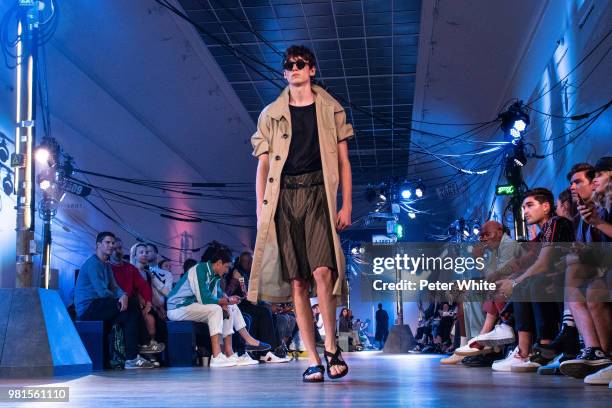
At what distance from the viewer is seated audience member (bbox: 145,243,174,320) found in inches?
274

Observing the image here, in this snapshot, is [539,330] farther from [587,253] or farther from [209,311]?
[209,311]

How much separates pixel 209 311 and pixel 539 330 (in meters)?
3.03

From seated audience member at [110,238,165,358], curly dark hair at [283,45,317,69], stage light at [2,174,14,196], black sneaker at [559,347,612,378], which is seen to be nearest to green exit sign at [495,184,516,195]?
seated audience member at [110,238,165,358]

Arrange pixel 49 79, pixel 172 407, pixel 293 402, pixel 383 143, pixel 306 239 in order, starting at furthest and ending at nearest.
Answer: pixel 383 143
pixel 49 79
pixel 306 239
pixel 293 402
pixel 172 407

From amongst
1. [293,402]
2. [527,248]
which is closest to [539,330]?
[527,248]

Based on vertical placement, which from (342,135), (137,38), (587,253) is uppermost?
(137,38)

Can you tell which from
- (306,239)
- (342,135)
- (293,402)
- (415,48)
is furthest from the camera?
(415,48)

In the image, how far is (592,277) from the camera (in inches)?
124

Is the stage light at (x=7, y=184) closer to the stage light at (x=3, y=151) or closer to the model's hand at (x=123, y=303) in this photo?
the stage light at (x=3, y=151)

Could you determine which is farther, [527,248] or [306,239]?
[527,248]

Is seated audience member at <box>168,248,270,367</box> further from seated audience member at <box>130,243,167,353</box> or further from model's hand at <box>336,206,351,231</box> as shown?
model's hand at <box>336,206,351,231</box>

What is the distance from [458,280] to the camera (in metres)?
7.06

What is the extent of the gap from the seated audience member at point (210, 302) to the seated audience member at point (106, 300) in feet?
1.40

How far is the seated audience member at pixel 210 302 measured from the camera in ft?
20.4
